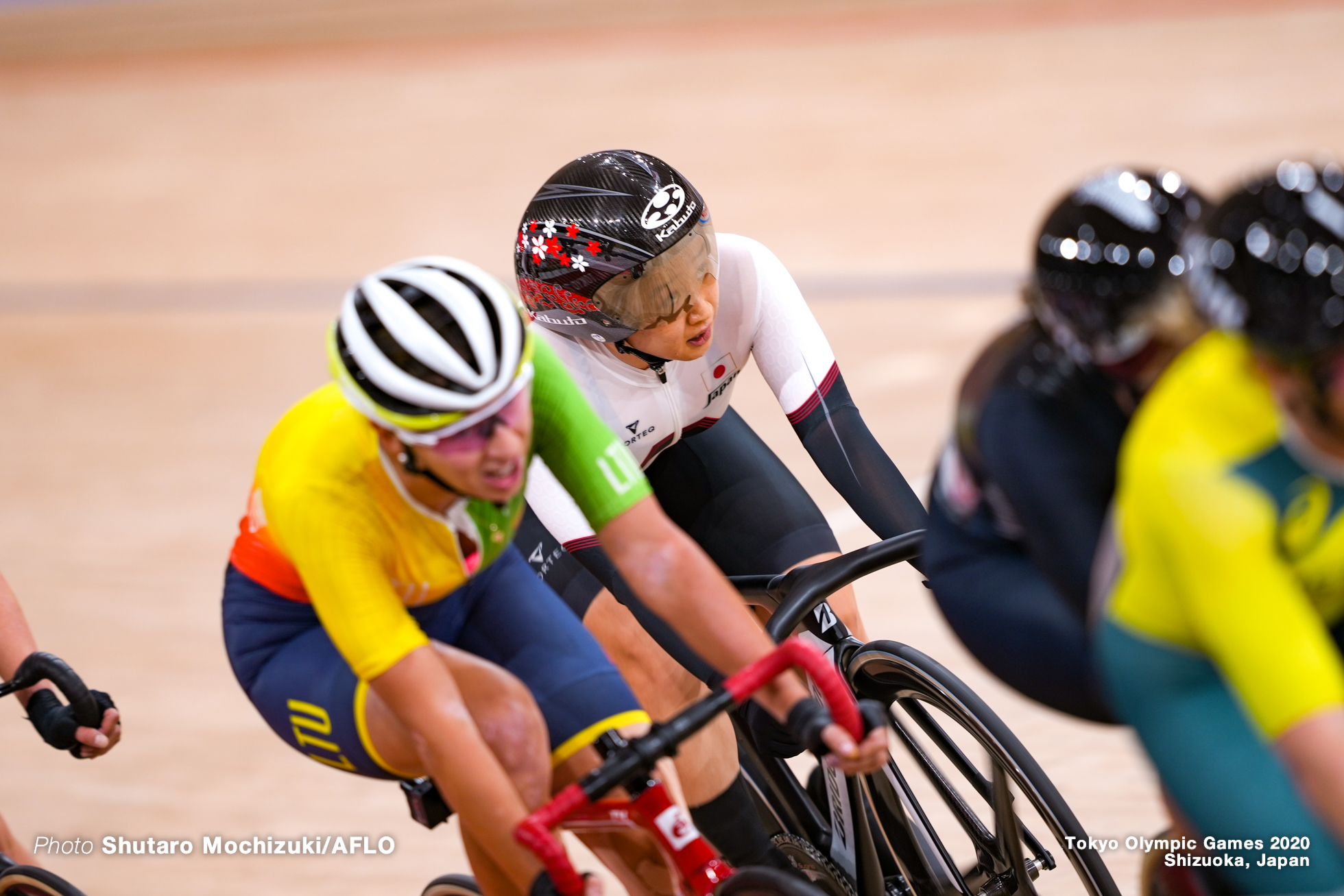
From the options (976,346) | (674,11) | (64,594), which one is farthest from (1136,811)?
(674,11)

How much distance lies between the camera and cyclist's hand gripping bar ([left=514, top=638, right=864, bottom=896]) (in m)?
1.81

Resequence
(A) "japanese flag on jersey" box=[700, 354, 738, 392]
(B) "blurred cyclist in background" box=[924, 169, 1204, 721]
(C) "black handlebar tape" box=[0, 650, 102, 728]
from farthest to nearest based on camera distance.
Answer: (A) "japanese flag on jersey" box=[700, 354, 738, 392] < (C) "black handlebar tape" box=[0, 650, 102, 728] < (B) "blurred cyclist in background" box=[924, 169, 1204, 721]

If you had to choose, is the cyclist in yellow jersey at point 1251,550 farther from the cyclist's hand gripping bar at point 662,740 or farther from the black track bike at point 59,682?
the black track bike at point 59,682

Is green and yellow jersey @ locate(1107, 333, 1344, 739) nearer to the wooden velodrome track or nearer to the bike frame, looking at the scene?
the bike frame

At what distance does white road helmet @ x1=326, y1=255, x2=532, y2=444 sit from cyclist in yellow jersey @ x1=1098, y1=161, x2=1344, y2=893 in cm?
77

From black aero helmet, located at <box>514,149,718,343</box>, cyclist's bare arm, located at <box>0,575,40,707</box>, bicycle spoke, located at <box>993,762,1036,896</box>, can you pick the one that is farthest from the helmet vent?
bicycle spoke, located at <box>993,762,1036,896</box>

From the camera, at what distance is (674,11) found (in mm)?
13422

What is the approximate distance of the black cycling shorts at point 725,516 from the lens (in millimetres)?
2809

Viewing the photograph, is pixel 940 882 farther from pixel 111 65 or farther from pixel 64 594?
pixel 111 65

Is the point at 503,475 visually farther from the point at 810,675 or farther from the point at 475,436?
the point at 810,675

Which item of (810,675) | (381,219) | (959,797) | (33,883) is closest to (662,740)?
(810,675)

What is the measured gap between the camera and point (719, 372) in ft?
9.46

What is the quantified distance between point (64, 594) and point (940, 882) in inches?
145

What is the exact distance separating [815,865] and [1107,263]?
1334 mm
